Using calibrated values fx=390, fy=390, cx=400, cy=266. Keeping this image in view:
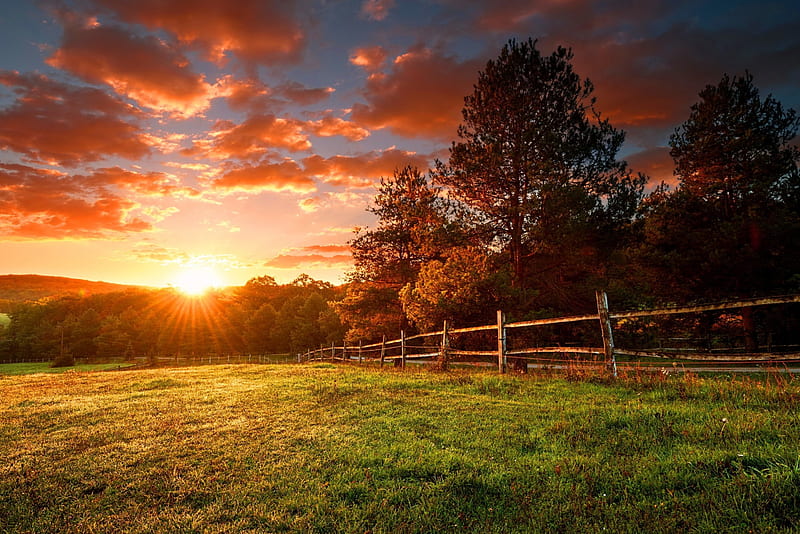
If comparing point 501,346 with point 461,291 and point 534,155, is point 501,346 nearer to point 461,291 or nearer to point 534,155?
point 461,291

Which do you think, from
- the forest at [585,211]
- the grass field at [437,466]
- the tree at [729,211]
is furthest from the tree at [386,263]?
the grass field at [437,466]

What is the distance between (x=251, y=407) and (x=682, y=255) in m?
20.0

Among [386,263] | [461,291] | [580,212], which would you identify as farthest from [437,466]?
[386,263]

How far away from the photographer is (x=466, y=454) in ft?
14.7

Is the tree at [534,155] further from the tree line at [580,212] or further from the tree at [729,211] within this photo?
the tree at [729,211]

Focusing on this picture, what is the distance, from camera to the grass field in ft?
10.4

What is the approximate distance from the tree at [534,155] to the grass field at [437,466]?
11.0 m

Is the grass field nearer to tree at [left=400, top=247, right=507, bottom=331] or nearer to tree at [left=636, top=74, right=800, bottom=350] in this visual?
tree at [left=400, top=247, right=507, bottom=331]

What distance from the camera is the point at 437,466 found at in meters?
4.18

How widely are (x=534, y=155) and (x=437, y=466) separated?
52.8ft

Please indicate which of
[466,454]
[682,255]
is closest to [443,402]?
[466,454]

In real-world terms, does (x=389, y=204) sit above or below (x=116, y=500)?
above

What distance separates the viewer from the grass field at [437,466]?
3.16m

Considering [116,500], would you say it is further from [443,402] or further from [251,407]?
[443,402]
